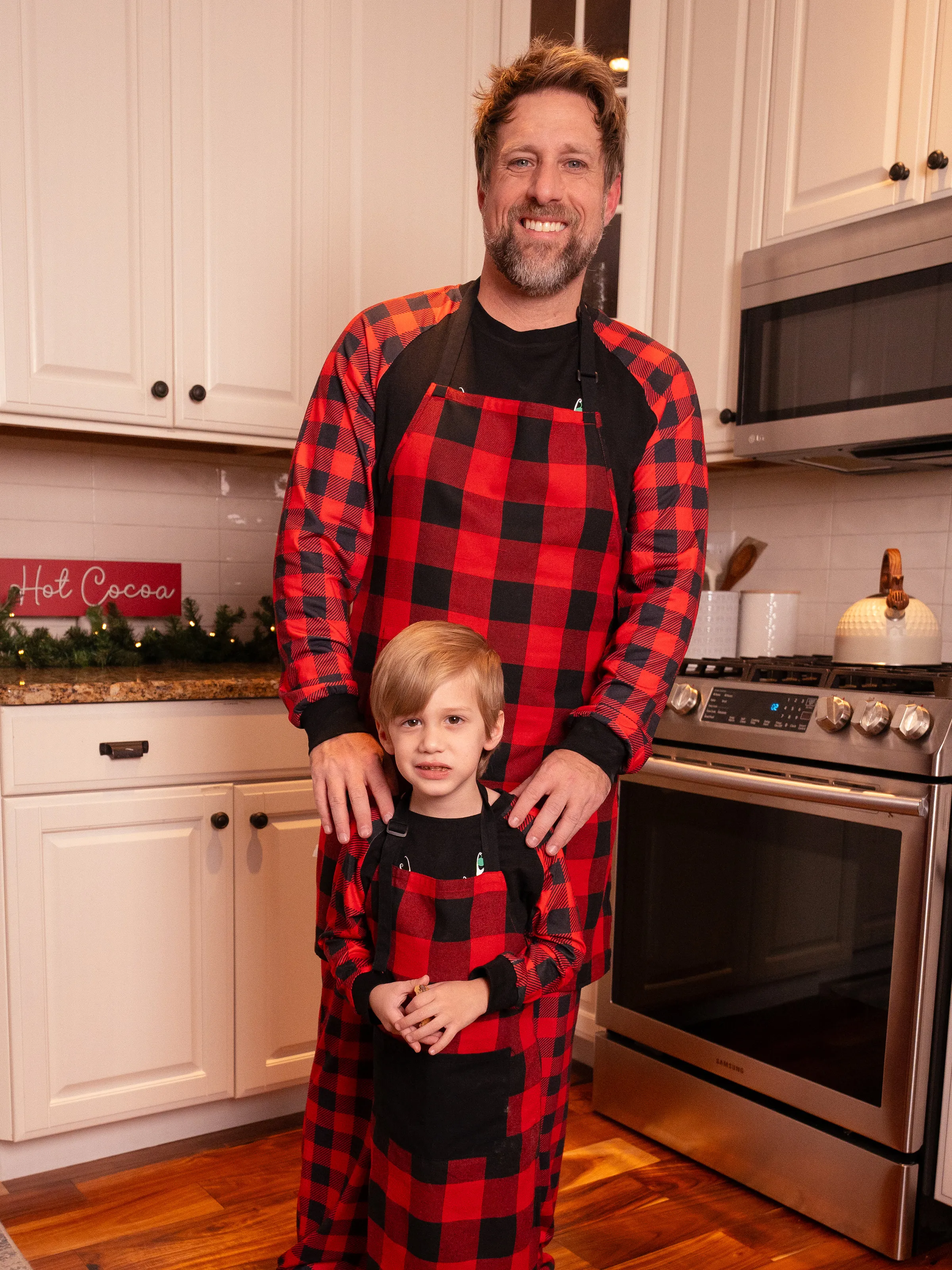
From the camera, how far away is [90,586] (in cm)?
249

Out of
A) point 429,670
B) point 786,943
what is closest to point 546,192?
point 429,670

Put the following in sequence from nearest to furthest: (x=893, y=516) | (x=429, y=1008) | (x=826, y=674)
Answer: (x=429, y=1008)
(x=826, y=674)
(x=893, y=516)

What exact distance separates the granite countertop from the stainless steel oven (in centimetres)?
81

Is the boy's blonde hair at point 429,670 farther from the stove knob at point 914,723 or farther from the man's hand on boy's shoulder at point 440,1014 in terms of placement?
the stove knob at point 914,723

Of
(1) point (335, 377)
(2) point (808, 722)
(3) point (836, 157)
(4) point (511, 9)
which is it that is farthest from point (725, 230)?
(1) point (335, 377)

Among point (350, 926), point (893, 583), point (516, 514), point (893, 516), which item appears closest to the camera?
point (350, 926)

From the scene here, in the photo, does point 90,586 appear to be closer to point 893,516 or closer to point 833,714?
point 833,714

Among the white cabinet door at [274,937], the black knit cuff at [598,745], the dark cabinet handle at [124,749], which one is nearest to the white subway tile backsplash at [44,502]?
the dark cabinet handle at [124,749]

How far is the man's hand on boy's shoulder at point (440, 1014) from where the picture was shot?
113 cm

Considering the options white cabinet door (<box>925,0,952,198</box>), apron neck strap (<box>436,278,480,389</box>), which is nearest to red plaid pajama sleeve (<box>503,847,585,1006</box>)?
apron neck strap (<box>436,278,480,389</box>)

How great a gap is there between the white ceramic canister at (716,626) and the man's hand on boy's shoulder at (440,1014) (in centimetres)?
138

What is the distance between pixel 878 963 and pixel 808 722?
408mm

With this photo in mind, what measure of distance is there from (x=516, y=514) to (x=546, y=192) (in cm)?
39

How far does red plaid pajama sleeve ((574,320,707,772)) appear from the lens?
1.34m
